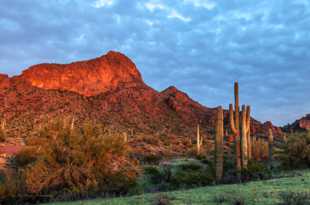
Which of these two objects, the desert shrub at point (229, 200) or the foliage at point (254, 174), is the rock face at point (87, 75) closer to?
the foliage at point (254, 174)

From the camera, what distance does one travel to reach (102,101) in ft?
243

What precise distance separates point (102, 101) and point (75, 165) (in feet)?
199

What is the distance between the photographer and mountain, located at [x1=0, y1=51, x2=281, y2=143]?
63.9 meters

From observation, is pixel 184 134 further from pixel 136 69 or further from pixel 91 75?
pixel 136 69

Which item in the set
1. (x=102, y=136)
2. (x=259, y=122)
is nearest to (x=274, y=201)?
(x=102, y=136)

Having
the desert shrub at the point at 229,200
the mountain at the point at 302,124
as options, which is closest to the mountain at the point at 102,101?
the mountain at the point at 302,124

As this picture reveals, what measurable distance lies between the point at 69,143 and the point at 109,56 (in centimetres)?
8480

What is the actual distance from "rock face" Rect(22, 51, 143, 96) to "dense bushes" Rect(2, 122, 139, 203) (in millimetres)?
65671

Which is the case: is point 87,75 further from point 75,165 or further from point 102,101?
point 75,165

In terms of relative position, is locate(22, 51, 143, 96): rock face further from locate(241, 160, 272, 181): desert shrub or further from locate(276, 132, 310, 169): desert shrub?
locate(241, 160, 272, 181): desert shrub

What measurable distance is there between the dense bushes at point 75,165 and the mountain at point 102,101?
126ft

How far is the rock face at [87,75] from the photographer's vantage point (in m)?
81.2

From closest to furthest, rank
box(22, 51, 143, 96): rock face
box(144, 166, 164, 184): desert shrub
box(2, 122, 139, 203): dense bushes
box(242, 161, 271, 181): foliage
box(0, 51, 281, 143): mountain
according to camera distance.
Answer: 1. box(2, 122, 139, 203): dense bushes
2. box(242, 161, 271, 181): foliage
3. box(144, 166, 164, 184): desert shrub
4. box(0, 51, 281, 143): mountain
5. box(22, 51, 143, 96): rock face

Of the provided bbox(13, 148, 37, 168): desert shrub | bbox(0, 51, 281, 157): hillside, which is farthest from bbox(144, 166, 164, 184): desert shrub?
bbox(0, 51, 281, 157): hillside
